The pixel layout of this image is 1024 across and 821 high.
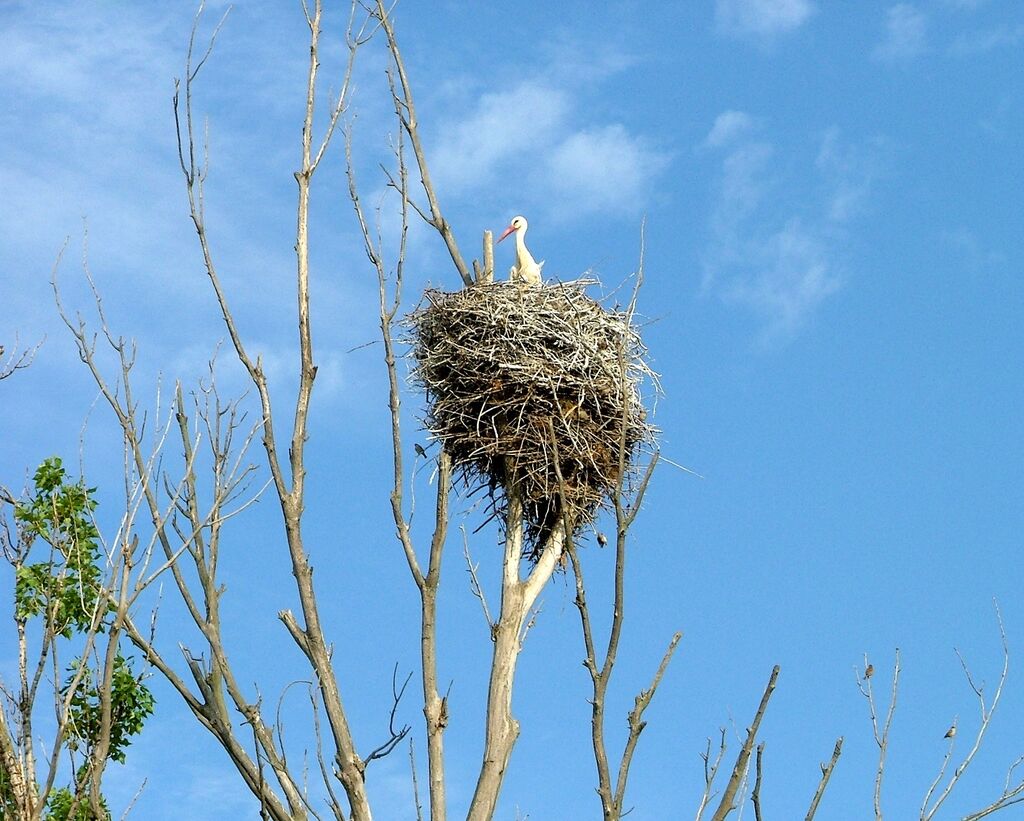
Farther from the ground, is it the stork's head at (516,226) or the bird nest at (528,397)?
the stork's head at (516,226)

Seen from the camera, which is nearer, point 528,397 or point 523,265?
point 528,397

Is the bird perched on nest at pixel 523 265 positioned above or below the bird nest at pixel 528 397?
above

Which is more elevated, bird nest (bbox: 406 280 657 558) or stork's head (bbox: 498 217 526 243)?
stork's head (bbox: 498 217 526 243)

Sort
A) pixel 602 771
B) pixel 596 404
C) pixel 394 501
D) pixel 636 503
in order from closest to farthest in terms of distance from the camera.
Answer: pixel 602 771
pixel 636 503
pixel 394 501
pixel 596 404

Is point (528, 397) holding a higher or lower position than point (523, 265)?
lower

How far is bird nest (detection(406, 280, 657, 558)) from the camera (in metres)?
7.34

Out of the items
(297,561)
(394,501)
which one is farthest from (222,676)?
(394,501)

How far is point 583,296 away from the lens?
26.7 ft

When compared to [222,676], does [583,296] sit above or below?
above

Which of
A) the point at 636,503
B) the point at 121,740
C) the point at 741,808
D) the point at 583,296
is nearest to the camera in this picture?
the point at 636,503

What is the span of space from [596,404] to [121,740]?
A: 3.11m

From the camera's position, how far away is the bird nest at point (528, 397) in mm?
7340

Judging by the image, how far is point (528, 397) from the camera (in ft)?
24.3

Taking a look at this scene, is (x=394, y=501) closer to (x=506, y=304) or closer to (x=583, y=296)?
(x=506, y=304)
